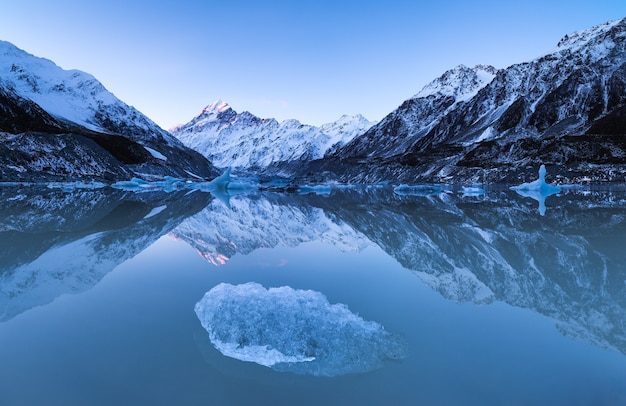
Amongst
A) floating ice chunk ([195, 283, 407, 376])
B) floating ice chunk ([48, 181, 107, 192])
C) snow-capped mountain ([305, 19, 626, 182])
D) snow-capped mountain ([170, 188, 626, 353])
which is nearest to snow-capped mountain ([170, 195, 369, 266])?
snow-capped mountain ([170, 188, 626, 353])

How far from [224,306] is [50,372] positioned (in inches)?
106

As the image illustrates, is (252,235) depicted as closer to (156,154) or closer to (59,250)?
(59,250)

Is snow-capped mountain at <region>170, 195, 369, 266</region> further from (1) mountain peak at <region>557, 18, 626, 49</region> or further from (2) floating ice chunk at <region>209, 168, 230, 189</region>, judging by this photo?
(1) mountain peak at <region>557, 18, 626, 49</region>

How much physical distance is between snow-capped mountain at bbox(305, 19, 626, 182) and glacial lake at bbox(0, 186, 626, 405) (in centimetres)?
8860

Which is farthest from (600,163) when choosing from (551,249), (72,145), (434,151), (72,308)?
(72,145)

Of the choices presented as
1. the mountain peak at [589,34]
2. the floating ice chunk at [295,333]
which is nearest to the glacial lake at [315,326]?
the floating ice chunk at [295,333]

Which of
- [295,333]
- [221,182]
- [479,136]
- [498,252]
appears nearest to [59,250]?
[295,333]

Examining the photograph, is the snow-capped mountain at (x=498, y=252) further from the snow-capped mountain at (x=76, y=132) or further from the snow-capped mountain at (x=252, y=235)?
the snow-capped mountain at (x=76, y=132)

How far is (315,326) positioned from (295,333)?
1.17 ft

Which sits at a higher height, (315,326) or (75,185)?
(315,326)

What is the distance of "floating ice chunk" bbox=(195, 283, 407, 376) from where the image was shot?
17.8 ft

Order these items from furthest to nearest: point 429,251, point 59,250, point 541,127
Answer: point 541,127, point 429,251, point 59,250

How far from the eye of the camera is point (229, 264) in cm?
1201

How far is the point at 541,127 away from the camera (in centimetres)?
14500
